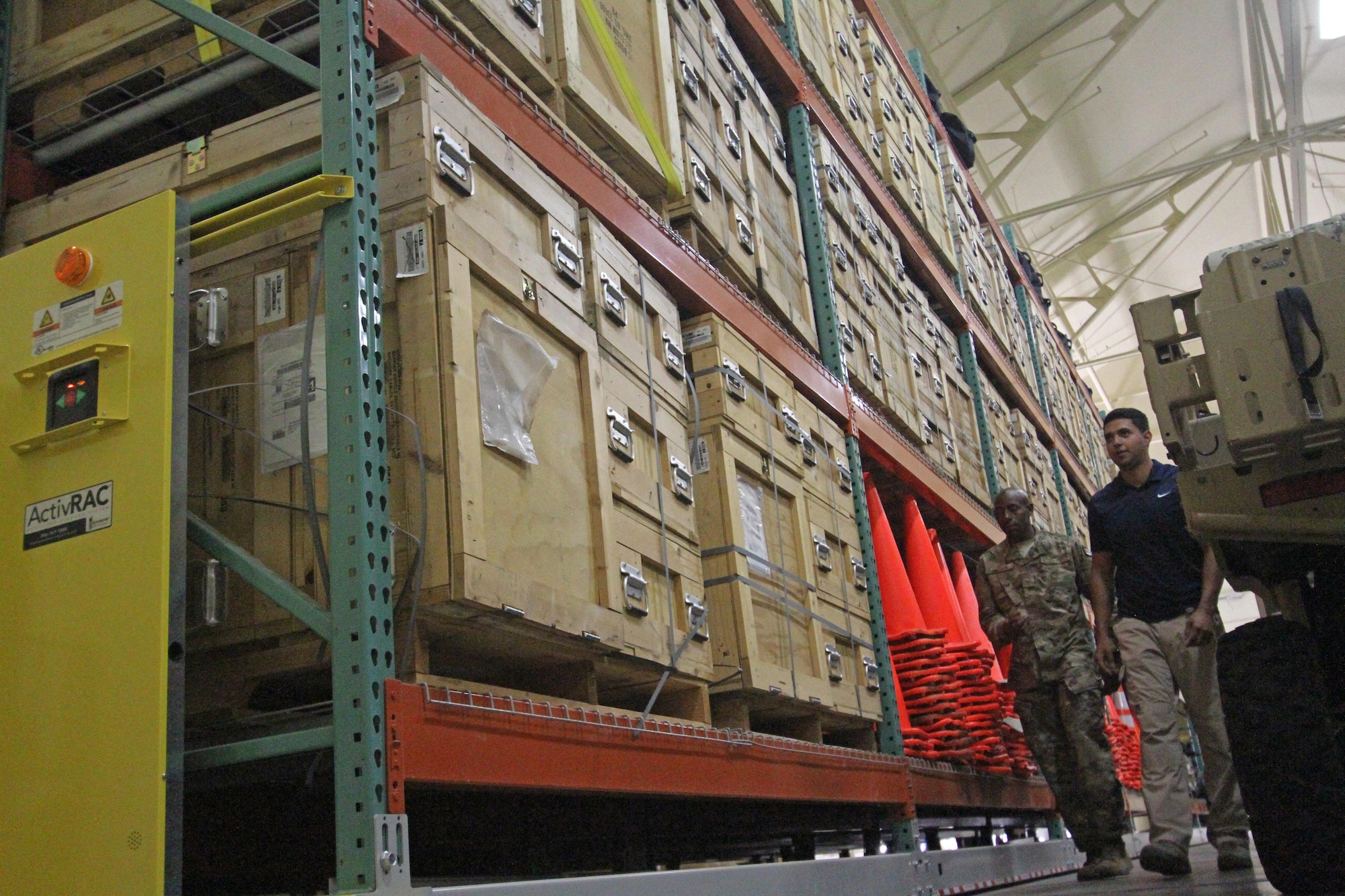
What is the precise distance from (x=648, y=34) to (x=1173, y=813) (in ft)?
12.1

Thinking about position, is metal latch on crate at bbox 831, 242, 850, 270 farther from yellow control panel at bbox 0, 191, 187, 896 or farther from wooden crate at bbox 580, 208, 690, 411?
yellow control panel at bbox 0, 191, 187, 896

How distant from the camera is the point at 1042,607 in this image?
6.00m

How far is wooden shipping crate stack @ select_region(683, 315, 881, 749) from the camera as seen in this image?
414 cm

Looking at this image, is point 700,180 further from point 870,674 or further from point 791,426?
point 870,674

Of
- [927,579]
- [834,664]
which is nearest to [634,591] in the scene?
[834,664]

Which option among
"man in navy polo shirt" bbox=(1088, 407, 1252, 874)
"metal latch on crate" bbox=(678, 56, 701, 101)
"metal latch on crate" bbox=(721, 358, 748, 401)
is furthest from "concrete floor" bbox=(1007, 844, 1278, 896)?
"metal latch on crate" bbox=(678, 56, 701, 101)

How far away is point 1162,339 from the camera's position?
3314 mm

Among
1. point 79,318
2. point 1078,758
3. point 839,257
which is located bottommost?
point 1078,758

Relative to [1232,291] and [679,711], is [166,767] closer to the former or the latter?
[679,711]

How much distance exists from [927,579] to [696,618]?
11.9 feet

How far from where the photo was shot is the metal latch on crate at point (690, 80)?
16.0 ft

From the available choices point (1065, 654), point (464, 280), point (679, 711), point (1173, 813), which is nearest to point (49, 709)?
point (464, 280)

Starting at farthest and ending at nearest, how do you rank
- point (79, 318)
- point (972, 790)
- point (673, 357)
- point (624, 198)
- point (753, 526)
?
point (972, 790) < point (753, 526) < point (673, 357) < point (624, 198) < point (79, 318)

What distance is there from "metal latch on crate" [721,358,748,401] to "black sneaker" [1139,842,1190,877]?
2.35 metres
